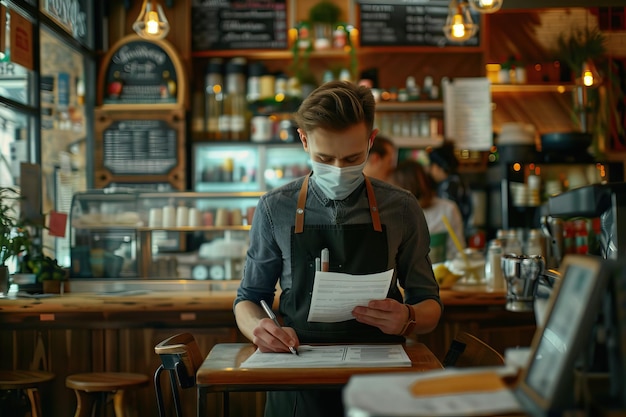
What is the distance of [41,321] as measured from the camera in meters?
3.55

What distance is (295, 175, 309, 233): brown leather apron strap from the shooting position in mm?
2266

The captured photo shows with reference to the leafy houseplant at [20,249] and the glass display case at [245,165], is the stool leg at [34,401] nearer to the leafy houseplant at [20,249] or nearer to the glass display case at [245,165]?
the leafy houseplant at [20,249]

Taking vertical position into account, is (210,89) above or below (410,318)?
above

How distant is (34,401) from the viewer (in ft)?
11.1

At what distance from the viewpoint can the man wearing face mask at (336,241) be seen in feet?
7.03

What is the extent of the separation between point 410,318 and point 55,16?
4242 millimetres

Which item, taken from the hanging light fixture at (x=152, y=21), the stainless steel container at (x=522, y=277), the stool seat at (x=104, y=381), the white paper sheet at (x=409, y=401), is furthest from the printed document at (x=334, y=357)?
the hanging light fixture at (x=152, y=21)

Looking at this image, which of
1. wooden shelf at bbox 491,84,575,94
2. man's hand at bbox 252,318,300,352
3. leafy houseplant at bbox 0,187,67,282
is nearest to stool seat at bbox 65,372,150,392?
leafy houseplant at bbox 0,187,67,282

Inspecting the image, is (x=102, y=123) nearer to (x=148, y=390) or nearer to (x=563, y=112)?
(x=148, y=390)

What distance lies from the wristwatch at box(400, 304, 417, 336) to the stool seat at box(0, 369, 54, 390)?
6.28 feet

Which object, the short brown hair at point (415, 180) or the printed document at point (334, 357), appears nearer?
the printed document at point (334, 357)

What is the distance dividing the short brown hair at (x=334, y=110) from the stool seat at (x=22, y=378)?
1913 millimetres

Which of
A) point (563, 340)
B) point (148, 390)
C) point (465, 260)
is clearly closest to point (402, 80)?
point (465, 260)

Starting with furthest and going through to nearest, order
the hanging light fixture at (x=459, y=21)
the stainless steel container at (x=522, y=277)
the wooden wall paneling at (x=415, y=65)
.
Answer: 1. the wooden wall paneling at (x=415, y=65)
2. the hanging light fixture at (x=459, y=21)
3. the stainless steel container at (x=522, y=277)
